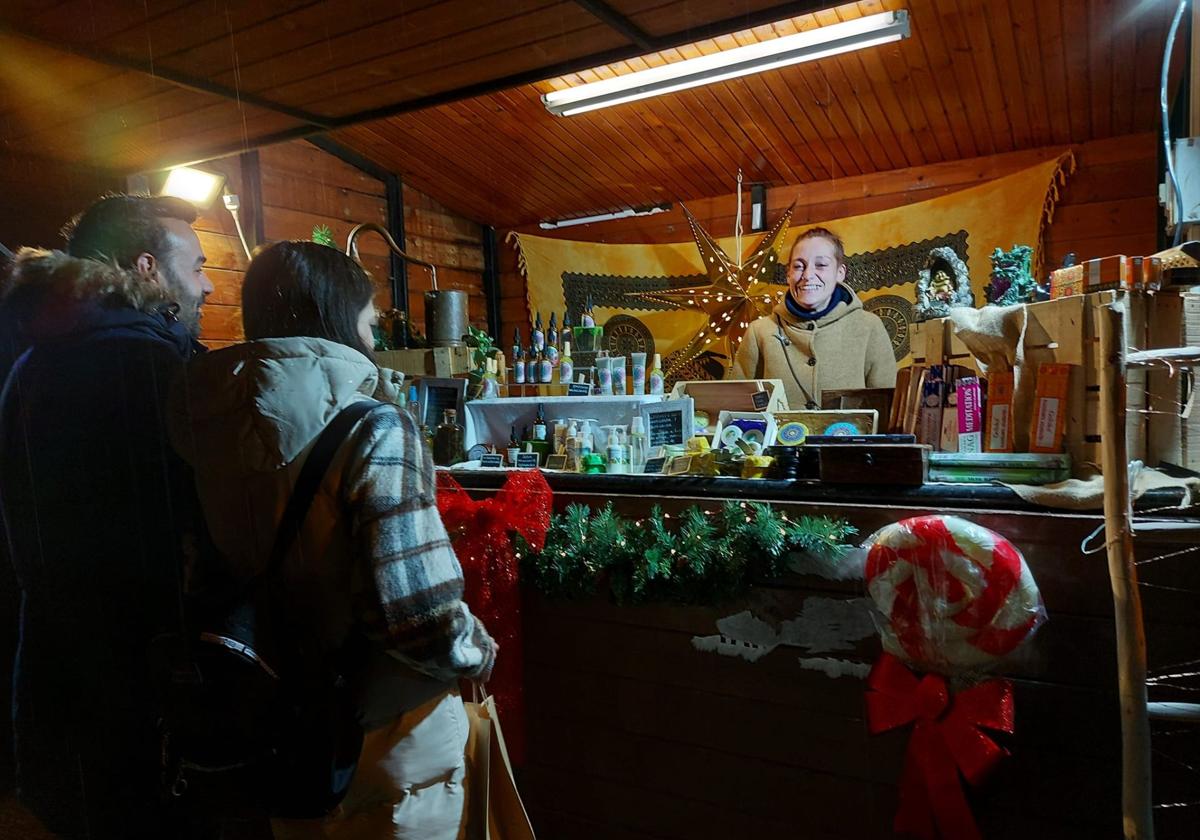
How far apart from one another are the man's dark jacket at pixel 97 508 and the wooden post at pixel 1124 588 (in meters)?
1.71

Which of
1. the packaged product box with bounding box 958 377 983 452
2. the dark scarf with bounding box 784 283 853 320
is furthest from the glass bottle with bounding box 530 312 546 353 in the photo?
the packaged product box with bounding box 958 377 983 452

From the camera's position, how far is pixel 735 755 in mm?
1886

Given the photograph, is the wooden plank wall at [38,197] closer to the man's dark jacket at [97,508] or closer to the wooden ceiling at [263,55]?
the wooden ceiling at [263,55]

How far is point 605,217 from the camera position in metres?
4.98

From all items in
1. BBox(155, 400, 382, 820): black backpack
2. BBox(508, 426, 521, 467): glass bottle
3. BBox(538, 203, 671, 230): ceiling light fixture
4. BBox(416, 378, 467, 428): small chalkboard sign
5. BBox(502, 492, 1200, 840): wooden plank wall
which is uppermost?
BBox(538, 203, 671, 230): ceiling light fixture

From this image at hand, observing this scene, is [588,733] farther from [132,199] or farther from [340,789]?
[132,199]

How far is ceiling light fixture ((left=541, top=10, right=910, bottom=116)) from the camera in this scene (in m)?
2.92

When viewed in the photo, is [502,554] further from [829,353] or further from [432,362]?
[829,353]

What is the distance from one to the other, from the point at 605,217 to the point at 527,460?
3033 millimetres

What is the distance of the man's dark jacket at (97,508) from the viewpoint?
142cm

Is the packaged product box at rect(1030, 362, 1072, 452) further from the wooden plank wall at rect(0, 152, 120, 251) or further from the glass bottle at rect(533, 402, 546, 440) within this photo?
the wooden plank wall at rect(0, 152, 120, 251)

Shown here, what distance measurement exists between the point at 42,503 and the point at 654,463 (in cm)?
154

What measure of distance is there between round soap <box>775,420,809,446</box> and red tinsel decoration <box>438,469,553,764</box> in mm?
716

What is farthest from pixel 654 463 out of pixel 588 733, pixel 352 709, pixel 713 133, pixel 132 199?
pixel 713 133
